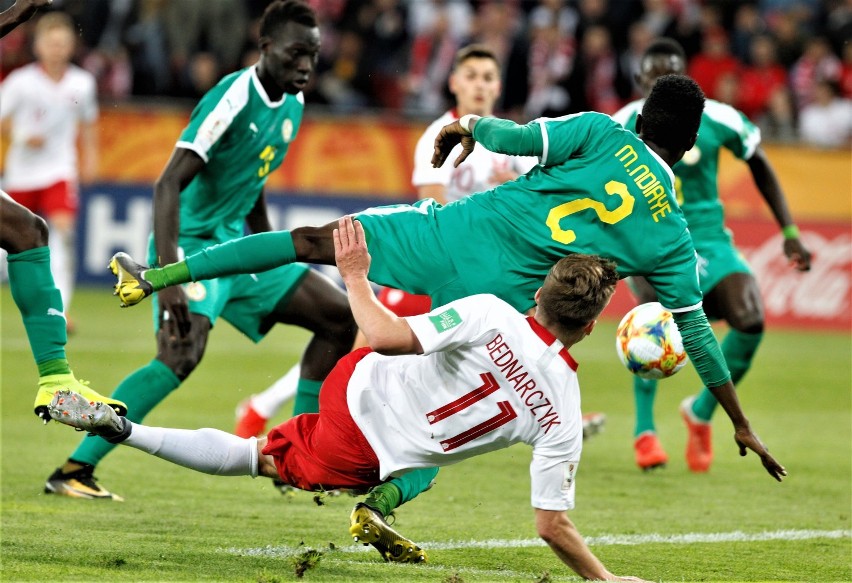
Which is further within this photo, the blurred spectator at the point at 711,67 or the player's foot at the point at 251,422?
the blurred spectator at the point at 711,67

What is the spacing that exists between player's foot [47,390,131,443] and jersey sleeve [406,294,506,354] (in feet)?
4.49

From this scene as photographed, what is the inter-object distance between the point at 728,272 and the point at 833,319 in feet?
27.5

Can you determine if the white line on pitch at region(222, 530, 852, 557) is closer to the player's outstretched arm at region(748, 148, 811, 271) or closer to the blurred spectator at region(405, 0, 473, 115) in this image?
the player's outstretched arm at region(748, 148, 811, 271)

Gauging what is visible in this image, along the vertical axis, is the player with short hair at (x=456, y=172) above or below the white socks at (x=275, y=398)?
above

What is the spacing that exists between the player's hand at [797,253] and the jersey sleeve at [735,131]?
1.96ft

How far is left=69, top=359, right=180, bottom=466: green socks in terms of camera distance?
6.73m

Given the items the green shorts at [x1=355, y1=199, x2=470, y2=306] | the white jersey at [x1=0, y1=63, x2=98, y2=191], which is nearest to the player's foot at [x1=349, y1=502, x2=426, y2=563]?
the green shorts at [x1=355, y1=199, x2=470, y2=306]

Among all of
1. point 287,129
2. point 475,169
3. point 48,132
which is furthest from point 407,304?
point 48,132

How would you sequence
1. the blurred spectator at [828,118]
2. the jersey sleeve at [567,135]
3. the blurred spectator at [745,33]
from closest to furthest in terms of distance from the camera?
the jersey sleeve at [567,135]
the blurred spectator at [828,118]
the blurred spectator at [745,33]

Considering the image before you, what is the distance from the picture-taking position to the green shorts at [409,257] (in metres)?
5.49

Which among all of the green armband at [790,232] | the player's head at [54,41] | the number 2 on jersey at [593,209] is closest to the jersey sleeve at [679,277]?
the number 2 on jersey at [593,209]

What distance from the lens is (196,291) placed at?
267 inches

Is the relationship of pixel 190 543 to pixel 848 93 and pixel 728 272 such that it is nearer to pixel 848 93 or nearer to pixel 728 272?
pixel 728 272

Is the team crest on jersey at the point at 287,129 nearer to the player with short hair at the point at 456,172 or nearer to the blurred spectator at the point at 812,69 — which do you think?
the player with short hair at the point at 456,172
